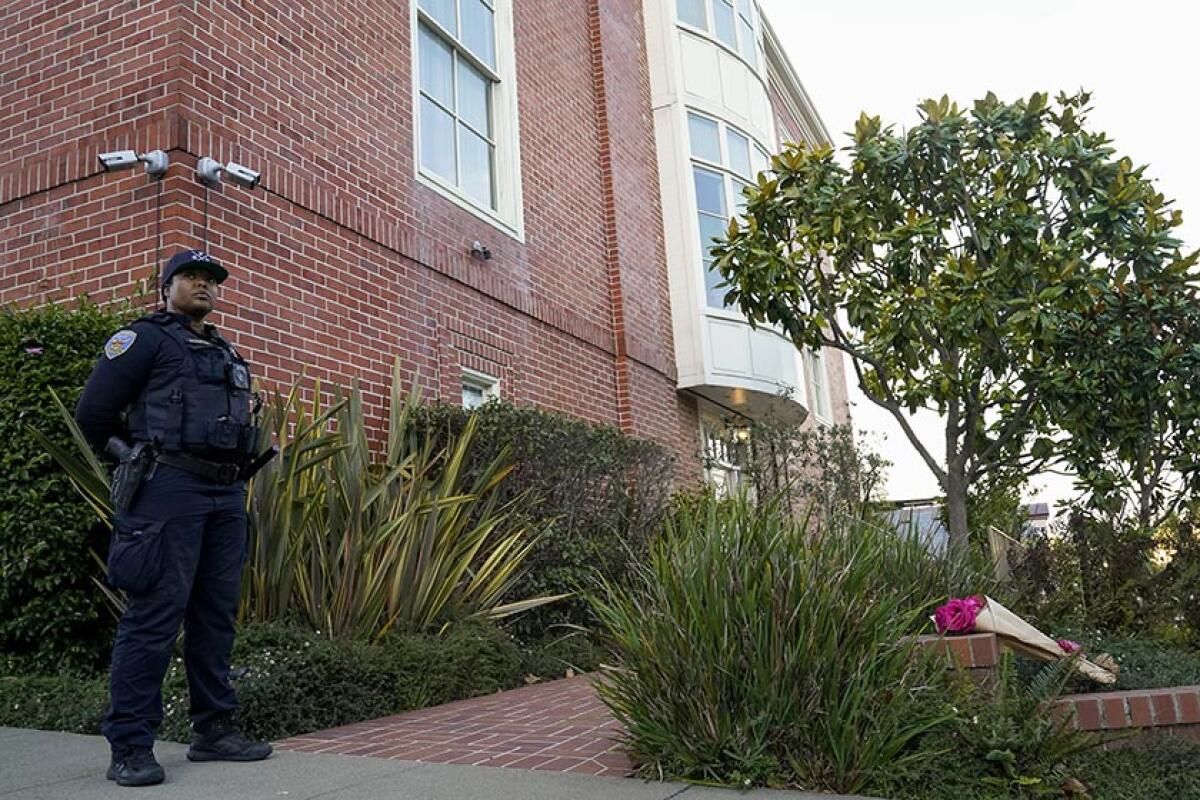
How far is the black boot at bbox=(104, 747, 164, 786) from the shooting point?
3.25m

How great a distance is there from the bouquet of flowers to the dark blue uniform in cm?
268

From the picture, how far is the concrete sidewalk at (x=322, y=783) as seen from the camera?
3.11 metres

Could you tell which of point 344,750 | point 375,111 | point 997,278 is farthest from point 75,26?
point 997,278

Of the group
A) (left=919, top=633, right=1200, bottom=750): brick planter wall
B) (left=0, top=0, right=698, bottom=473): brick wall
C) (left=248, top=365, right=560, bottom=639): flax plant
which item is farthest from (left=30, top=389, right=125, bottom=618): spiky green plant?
(left=919, top=633, right=1200, bottom=750): brick planter wall

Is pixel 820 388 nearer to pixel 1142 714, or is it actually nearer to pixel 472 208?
pixel 472 208

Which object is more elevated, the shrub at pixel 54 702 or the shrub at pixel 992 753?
the shrub at pixel 54 702

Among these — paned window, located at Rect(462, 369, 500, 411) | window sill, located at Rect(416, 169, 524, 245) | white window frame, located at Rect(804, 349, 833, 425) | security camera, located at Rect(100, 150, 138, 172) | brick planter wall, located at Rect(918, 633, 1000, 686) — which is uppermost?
white window frame, located at Rect(804, 349, 833, 425)

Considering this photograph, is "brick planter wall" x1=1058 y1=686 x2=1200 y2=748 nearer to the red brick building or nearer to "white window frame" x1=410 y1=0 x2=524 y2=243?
the red brick building

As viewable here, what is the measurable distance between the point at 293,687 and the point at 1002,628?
2.94m

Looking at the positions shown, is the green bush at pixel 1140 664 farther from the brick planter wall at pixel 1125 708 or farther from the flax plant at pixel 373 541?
the flax plant at pixel 373 541

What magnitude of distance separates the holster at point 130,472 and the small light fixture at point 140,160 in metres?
3.02

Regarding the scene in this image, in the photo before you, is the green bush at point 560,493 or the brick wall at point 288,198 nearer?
A: the brick wall at point 288,198

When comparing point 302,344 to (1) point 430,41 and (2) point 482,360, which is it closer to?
(2) point 482,360

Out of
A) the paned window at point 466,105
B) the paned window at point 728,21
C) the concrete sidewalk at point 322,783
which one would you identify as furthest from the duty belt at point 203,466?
the paned window at point 728,21
